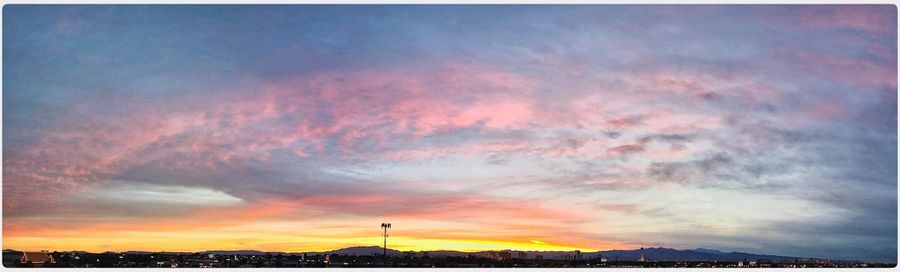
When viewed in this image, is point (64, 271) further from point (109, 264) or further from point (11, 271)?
point (109, 264)

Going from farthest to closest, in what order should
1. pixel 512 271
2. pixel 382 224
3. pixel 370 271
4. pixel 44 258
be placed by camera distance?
pixel 44 258 → pixel 512 271 → pixel 382 224 → pixel 370 271

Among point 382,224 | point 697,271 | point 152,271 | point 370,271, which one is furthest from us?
point 382,224

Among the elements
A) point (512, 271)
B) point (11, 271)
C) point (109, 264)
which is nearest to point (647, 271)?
point (512, 271)

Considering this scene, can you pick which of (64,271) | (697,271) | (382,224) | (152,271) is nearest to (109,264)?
(382,224)

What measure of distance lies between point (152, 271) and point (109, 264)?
99416 mm

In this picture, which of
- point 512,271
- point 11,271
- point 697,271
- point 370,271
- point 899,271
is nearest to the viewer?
point 697,271

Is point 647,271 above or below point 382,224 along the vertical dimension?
below

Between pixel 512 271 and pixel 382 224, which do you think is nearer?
pixel 382 224

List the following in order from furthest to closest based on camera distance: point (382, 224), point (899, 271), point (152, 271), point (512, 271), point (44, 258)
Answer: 1. point (44, 258)
2. point (512, 271)
3. point (382, 224)
4. point (152, 271)
5. point (899, 271)

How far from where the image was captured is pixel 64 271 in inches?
2191

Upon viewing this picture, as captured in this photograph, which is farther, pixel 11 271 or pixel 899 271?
pixel 11 271

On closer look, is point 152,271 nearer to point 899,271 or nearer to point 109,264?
point 899,271

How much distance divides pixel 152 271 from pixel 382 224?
3982 cm

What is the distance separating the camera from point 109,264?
544 feet
